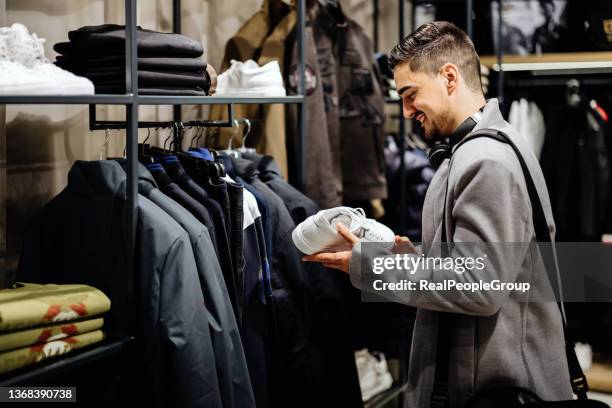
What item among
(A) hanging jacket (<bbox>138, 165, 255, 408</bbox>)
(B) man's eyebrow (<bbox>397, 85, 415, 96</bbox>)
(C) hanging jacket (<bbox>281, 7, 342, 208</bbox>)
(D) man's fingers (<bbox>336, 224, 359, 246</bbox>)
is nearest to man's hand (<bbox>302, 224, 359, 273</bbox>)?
(D) man's fingers (<bbox>336, 224, 359, 246</bbox>)

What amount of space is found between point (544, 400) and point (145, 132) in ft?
6.28

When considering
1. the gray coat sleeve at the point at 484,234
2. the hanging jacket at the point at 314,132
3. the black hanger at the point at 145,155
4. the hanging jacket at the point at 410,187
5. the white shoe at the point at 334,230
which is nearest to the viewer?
the gray coat sleeve at the point at 484,234

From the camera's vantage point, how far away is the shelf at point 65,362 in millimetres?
1816

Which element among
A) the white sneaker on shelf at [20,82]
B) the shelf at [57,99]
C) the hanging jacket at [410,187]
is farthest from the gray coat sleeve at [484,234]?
the hanging jacket at [410,187]

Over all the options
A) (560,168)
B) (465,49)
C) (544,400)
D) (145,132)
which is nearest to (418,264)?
(544,400)

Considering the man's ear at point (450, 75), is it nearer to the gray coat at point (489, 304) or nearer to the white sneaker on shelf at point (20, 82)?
the gray coat at point (489, 304)

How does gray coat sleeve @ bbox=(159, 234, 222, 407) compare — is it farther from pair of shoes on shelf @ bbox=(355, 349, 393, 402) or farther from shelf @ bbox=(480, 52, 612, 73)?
shelf @ bbox=(480, 52, 612, 73)

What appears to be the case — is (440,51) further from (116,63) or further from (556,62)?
(556,62)

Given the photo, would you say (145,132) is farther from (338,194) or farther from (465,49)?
(465,49)

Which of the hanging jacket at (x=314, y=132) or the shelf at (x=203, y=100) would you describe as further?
the hanging jacket at (x=314, y=132)

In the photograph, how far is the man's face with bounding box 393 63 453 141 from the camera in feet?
7.25

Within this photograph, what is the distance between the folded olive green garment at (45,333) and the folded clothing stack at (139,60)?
0.63 m

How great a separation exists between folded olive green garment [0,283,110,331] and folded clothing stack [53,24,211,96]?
1.83ft

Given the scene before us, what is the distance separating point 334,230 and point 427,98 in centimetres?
44
